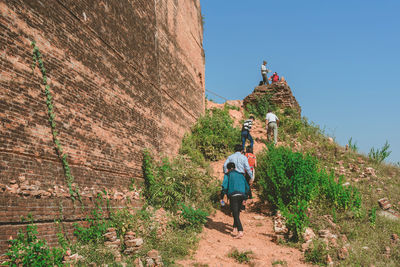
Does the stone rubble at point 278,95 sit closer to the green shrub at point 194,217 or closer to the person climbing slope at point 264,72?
the person climbing slope at point 264,72

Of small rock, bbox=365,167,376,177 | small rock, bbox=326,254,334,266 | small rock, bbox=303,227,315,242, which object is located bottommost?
small rock, bbox=326,254,334,266

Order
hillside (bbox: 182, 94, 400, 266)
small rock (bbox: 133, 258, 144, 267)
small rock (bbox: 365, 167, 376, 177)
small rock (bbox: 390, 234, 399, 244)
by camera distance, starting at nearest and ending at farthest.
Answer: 1. small rock (bbox: 133, 258, 144, 267)
2. hillside (bbox: 182, 94, 400, 266)
3. small rock (bbox: 390, 234, 399, 244)
4. small rock (bbox: 365, 167, 376, 177)

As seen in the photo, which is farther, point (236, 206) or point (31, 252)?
point (236, 206)

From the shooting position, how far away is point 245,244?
6.27m

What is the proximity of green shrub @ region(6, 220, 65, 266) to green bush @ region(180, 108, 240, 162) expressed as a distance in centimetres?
658

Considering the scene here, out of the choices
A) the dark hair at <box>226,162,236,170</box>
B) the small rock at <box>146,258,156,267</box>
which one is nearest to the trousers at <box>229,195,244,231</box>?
the dark hair at <box>226,162,236,170</box>

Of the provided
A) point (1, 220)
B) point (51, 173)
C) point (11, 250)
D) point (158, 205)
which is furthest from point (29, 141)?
point (158, 205)

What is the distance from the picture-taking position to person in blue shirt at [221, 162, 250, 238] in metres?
6.42

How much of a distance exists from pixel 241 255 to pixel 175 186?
3018 millimetres

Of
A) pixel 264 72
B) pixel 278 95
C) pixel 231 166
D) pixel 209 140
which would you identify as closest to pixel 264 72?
pixel 264 72

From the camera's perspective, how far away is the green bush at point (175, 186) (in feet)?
25.1

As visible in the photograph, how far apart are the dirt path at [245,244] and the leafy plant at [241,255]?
75mm

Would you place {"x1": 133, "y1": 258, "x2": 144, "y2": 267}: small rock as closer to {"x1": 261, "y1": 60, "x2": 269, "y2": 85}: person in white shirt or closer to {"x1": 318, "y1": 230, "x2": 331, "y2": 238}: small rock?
{"x1": 318, "y1": 230, "x2": 331, "y2": 238}: small rock

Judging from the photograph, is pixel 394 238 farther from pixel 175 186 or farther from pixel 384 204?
pixel 175 186
